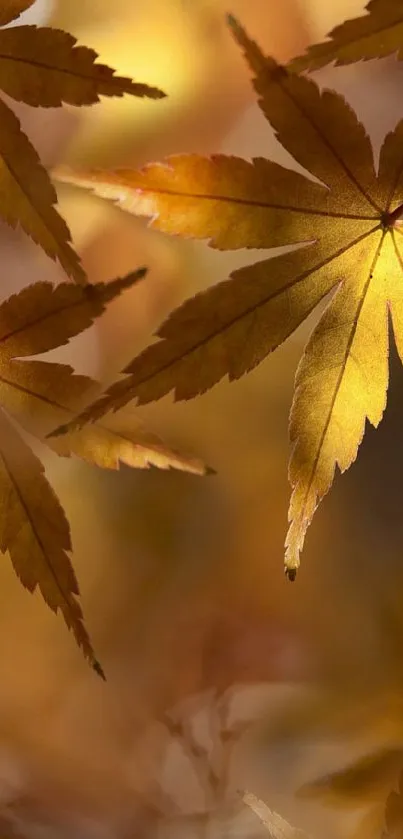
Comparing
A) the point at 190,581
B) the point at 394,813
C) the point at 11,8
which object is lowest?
the point at 394,813

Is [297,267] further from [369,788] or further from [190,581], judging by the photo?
[369,788]

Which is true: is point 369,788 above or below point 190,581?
below

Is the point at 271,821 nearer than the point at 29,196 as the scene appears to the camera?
No

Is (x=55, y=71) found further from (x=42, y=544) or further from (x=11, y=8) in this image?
(x=42, y=544)

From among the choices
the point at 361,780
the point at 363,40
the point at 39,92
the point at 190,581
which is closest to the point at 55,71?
the point at 39,92

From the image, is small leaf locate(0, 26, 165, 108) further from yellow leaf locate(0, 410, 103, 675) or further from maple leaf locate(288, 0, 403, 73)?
yellow leaf locate(0, 410, 103, 675)

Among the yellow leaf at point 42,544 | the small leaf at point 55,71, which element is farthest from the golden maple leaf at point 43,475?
the small leaf at point 55,71
